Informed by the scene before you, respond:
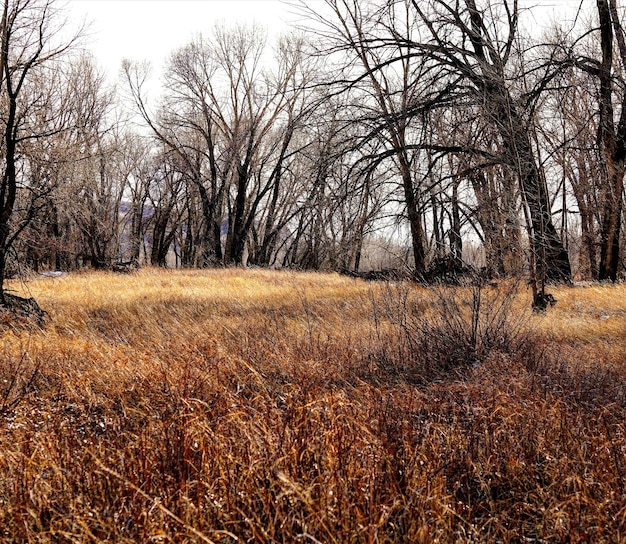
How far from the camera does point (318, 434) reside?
10.2 feet

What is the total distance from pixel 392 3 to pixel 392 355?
6890mm

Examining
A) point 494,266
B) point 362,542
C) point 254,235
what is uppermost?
point 254,235

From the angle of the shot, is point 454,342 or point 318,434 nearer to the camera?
point 318,434

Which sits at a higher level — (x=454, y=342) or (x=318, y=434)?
(x=454, y=342)

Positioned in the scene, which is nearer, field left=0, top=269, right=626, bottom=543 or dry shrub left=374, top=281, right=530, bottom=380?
field left=0, top=269, right=626, bottom=543

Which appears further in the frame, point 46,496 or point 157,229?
point 157,229

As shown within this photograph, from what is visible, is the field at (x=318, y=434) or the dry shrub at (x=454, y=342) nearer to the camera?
the field at (x=318, y=434)

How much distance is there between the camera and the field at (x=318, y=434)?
7.55 feet

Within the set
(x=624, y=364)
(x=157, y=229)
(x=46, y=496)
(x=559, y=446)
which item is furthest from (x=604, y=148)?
(x=157, y=229)

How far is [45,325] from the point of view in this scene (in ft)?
25.5

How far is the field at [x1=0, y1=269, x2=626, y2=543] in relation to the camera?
2.30 m

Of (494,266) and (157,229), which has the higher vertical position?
(157,229)

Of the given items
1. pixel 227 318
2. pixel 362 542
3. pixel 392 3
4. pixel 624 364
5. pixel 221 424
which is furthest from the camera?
pixel 392 3

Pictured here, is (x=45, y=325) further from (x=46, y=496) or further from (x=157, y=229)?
(x=157, y=229)
